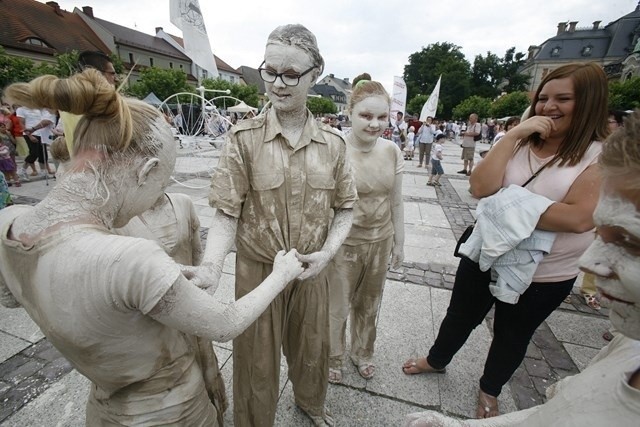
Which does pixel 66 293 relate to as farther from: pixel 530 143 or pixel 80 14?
pixel 80 14

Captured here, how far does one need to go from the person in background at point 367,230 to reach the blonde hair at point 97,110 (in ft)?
4.50

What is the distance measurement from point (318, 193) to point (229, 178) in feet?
1.43

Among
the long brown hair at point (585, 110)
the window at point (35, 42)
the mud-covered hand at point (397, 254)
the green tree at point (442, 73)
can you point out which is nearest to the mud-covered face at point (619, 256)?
the long brown hair at point (585, 110)

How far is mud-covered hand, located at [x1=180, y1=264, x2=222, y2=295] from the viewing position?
125 centimetres

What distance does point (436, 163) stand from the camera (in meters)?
8.71

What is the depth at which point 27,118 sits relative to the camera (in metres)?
7.89

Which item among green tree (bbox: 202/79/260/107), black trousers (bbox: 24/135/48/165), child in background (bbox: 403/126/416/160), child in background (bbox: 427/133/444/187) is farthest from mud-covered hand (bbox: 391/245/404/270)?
green tree (bbox: 202/79/260/107)

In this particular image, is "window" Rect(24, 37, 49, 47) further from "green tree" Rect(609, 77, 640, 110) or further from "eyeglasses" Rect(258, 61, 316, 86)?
"green tree" Rect(609, 77, 640, 110)

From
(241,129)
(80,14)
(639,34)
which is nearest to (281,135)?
(241,129)

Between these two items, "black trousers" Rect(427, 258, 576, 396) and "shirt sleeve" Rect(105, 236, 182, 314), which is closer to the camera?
"shirt sleeve" Rect(105, 236, 182, 314)

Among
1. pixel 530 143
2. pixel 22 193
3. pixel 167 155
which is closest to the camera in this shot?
pixel 167 155

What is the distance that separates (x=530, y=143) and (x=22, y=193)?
9098mm

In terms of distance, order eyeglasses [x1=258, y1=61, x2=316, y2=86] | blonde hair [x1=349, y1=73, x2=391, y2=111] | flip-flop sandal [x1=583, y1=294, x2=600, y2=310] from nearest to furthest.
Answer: eyeglasses [x1=258, y1=61, x2=316, y2=86]
blonde hair [x1=349, y1=73, x2=391, y2=111]
flip-flop sandal [x1=583, y1=294, x2=600, y2=310]

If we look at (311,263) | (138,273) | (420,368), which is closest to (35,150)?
(311,263)
